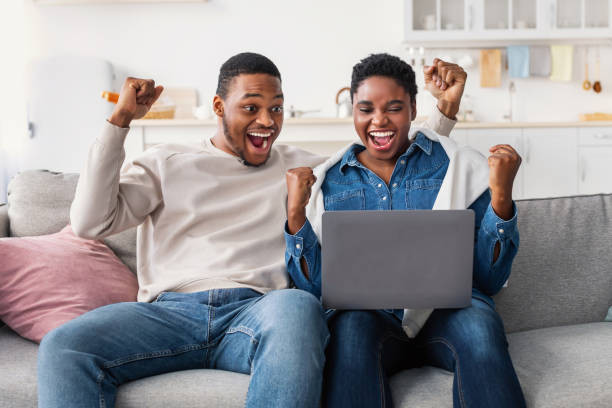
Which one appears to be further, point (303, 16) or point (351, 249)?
point (303, 16)

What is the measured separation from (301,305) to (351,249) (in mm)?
166

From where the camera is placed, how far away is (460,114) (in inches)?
167

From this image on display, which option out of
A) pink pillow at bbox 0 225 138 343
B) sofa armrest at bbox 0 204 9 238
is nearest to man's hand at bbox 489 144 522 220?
pink pillow at bbox 0 225 138 343

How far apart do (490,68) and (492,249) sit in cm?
331

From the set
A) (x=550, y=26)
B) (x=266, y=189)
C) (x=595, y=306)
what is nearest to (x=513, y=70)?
(x=550, y=26)

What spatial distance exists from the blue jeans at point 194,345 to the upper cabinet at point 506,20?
318 cm

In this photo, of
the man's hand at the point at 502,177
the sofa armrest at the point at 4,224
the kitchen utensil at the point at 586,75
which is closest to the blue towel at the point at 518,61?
the kitchen utensil at the point at 586,75

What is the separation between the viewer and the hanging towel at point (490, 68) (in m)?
4.38

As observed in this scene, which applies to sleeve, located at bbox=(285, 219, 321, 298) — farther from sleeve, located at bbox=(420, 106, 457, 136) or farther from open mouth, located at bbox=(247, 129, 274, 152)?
sleeve, located at bbox=(420, 106, 457, 136)

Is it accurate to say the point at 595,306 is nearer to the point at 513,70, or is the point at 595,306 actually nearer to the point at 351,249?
the point at 351,249

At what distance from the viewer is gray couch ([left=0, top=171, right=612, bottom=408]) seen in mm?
1257

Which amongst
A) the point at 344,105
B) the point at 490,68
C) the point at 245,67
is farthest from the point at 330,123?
the point at 245,67

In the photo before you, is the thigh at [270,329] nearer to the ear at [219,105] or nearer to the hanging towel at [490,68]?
the ear at [219,105]

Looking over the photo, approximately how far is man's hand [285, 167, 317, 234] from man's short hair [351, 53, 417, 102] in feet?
1.22
